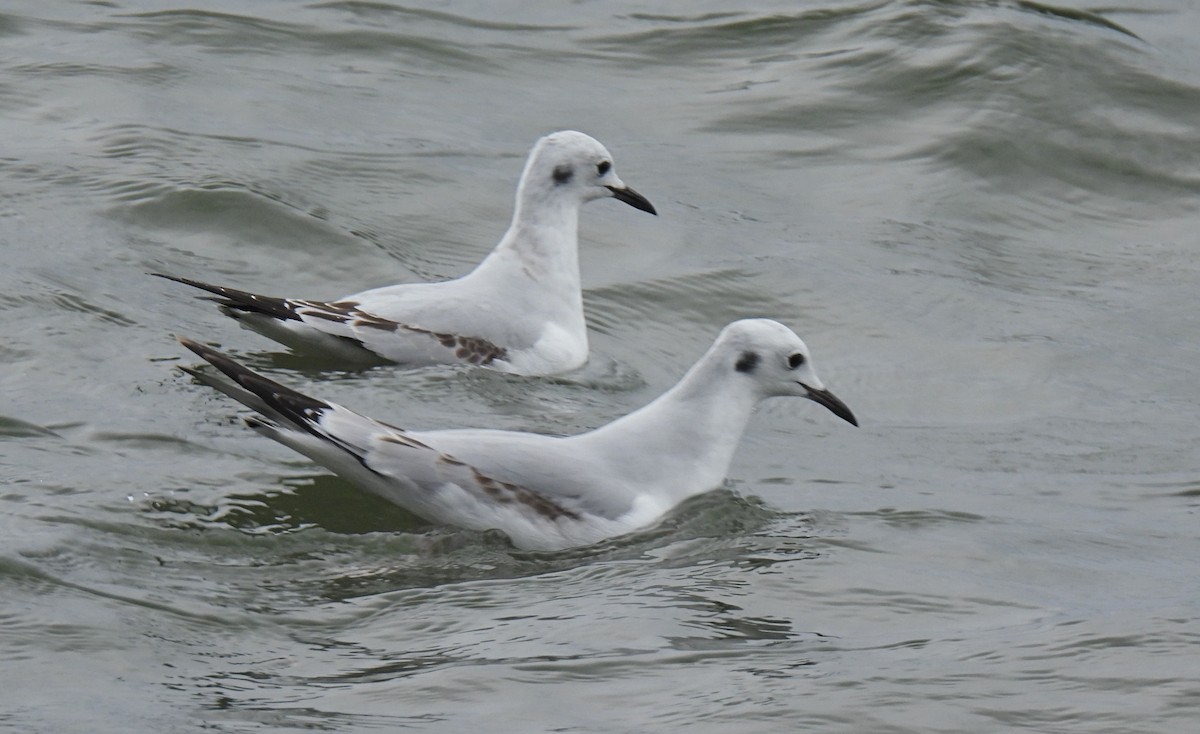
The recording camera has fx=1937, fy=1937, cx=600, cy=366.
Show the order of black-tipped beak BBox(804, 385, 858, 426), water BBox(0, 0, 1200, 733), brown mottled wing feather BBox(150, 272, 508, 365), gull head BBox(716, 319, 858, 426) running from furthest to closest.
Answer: brown mottled wing feather BBox(150, 272, 508, 365) → black-tipped beak BBox(804, 385, 858, 426) → gull head BBox(716, 319, 858, 426) → water BBox(0, 0, 1200, 733)

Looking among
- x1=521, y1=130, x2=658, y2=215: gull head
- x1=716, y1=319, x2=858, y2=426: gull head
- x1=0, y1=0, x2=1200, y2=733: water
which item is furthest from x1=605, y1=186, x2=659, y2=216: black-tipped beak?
x1=716, y1=319, x2=858, y2=426: gull head

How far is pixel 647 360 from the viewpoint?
33.4 ft

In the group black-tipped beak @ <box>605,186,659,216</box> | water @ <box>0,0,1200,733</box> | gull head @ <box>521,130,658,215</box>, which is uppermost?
gull head @ <box>521,130,658,215</box>

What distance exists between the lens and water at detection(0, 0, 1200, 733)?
5840mm

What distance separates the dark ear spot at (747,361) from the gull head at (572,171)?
2.65m

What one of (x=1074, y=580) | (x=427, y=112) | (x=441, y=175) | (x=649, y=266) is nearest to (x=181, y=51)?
(x=427, y=112)

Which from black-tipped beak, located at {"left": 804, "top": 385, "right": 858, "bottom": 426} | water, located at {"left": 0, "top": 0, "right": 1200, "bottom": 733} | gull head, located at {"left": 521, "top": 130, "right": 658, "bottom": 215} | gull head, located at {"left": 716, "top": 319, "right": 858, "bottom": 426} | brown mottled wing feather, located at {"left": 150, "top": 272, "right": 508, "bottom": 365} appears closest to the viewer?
water, located at {"left": 0, "top": 0, "right": 1200, "bottom": 733}

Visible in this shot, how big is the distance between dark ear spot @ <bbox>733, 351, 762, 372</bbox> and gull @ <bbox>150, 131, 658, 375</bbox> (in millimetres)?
1789

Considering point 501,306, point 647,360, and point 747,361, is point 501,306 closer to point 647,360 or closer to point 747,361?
point 647,360

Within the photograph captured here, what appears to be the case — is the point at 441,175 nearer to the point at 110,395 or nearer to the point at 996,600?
the point at 110,395

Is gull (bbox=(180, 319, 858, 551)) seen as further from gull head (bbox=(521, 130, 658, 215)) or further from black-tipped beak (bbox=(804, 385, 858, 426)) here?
gull head (bbox=(521, 130, 658, 215))

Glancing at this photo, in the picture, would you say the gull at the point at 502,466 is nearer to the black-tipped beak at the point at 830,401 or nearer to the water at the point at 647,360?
the water at the point at 647,360

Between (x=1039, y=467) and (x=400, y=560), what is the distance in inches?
125

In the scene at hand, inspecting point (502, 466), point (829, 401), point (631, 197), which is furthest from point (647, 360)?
point (502, 466)
